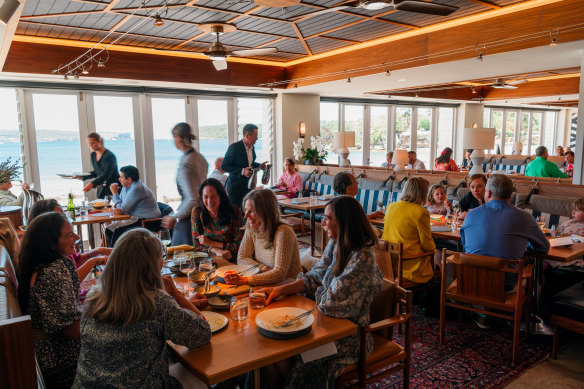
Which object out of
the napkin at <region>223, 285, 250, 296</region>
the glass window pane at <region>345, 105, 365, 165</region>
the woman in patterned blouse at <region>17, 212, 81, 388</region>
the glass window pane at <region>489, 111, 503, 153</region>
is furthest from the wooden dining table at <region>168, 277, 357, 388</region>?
the glass window pane at <region>489, 111, 503, 153</region>

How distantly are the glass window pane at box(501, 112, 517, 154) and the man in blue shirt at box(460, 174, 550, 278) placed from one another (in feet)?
44.7

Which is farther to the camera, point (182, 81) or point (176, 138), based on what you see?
point (182, 81)

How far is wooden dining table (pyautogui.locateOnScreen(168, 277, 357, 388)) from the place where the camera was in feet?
5.39

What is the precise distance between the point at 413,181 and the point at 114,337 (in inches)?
112

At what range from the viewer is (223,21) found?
5473mm

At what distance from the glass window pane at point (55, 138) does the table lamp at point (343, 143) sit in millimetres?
4665

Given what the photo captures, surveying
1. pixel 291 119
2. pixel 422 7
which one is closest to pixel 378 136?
pixel 291 119

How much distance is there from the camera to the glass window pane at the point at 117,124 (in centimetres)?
775

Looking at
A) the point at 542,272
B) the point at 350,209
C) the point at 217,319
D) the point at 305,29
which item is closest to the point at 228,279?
the point at 217,319

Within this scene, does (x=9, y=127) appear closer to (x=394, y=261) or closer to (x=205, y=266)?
(x=205, y=266)

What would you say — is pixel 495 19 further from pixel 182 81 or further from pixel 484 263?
pixel 182 81

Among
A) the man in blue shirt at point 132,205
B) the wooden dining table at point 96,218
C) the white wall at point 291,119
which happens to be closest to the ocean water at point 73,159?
the white wall at point 291,119

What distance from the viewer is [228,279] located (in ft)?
8.39

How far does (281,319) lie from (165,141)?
7.22 meters
